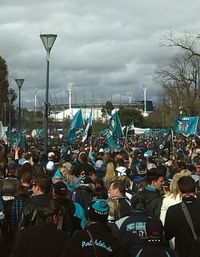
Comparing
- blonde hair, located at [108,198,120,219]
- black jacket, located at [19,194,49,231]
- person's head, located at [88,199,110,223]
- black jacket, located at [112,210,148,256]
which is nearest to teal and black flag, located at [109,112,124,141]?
blonde hair, located at [108,198,120,219]

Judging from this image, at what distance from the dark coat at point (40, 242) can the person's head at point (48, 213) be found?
7 cm

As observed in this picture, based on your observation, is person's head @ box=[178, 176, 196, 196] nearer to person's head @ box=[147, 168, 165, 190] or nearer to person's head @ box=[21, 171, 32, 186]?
person's head @ box=[147, 168, 165, 190]

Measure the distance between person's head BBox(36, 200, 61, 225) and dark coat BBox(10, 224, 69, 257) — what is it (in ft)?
0.23

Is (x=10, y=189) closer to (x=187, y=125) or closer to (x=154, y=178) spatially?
(x=154, y=178)

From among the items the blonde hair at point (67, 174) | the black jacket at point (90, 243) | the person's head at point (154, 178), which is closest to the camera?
the black jacket at point (90, 243)

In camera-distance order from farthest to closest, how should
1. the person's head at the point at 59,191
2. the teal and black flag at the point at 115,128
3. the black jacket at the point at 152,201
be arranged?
the teal and black flag at the point at 115,128 → the black jacket at the point at 152,201 → the person's head at the point at 59,191

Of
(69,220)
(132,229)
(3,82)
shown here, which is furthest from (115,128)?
(3,82)

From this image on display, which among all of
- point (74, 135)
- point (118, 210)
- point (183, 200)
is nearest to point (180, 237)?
point (183, 200)

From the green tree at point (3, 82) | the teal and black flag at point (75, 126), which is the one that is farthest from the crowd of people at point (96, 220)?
the green tree at point (3, 82)

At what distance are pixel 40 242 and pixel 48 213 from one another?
297mm

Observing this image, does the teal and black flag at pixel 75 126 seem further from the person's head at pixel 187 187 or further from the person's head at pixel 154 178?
the person's head at pixel 187 187

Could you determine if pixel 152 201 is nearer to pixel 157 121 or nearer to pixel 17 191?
pixel 17 191

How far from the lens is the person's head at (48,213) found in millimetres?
4762

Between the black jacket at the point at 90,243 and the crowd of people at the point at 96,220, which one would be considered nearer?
the black jacket at the point at 90,243
